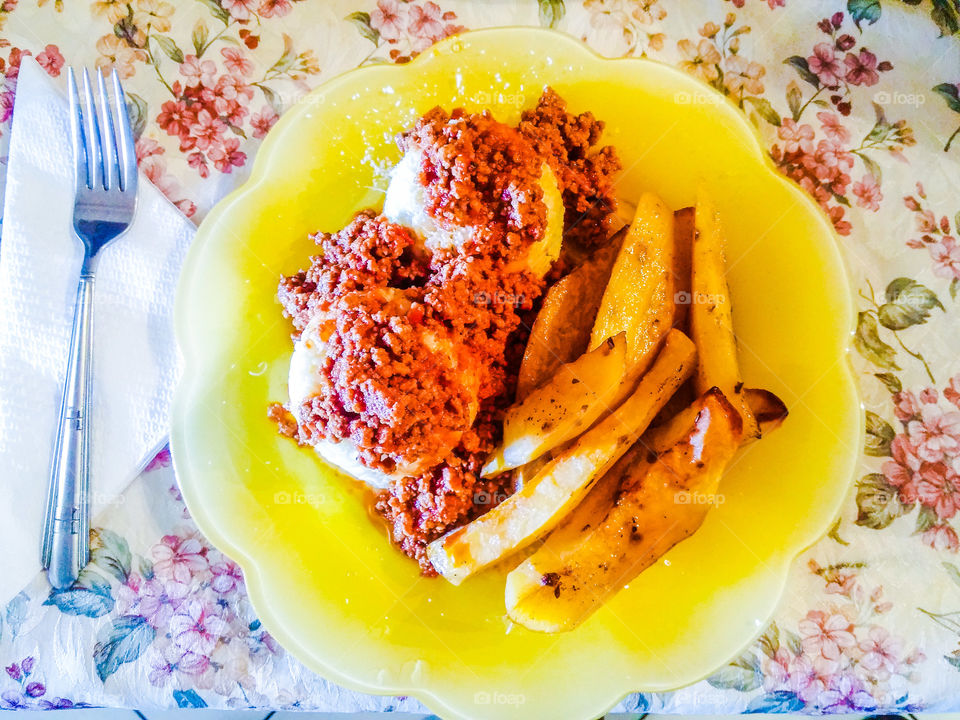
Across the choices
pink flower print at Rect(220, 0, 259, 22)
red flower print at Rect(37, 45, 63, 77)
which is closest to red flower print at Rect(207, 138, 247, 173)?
pink flower print at Rect(220, 0, 259, 22)

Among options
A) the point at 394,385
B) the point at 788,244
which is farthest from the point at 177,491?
the point at 788,244

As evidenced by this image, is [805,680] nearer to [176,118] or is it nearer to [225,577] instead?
[225,577]

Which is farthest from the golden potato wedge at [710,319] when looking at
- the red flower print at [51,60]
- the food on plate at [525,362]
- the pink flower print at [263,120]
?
the red flower print at [51,60]

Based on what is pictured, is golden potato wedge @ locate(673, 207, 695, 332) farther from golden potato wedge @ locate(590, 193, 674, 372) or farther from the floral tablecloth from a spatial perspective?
the floral tablecloth

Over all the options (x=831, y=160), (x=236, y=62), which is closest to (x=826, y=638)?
(x=831, y=160)

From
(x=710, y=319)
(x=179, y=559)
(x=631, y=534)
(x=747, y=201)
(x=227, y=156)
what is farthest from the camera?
(x=227, y=156)
